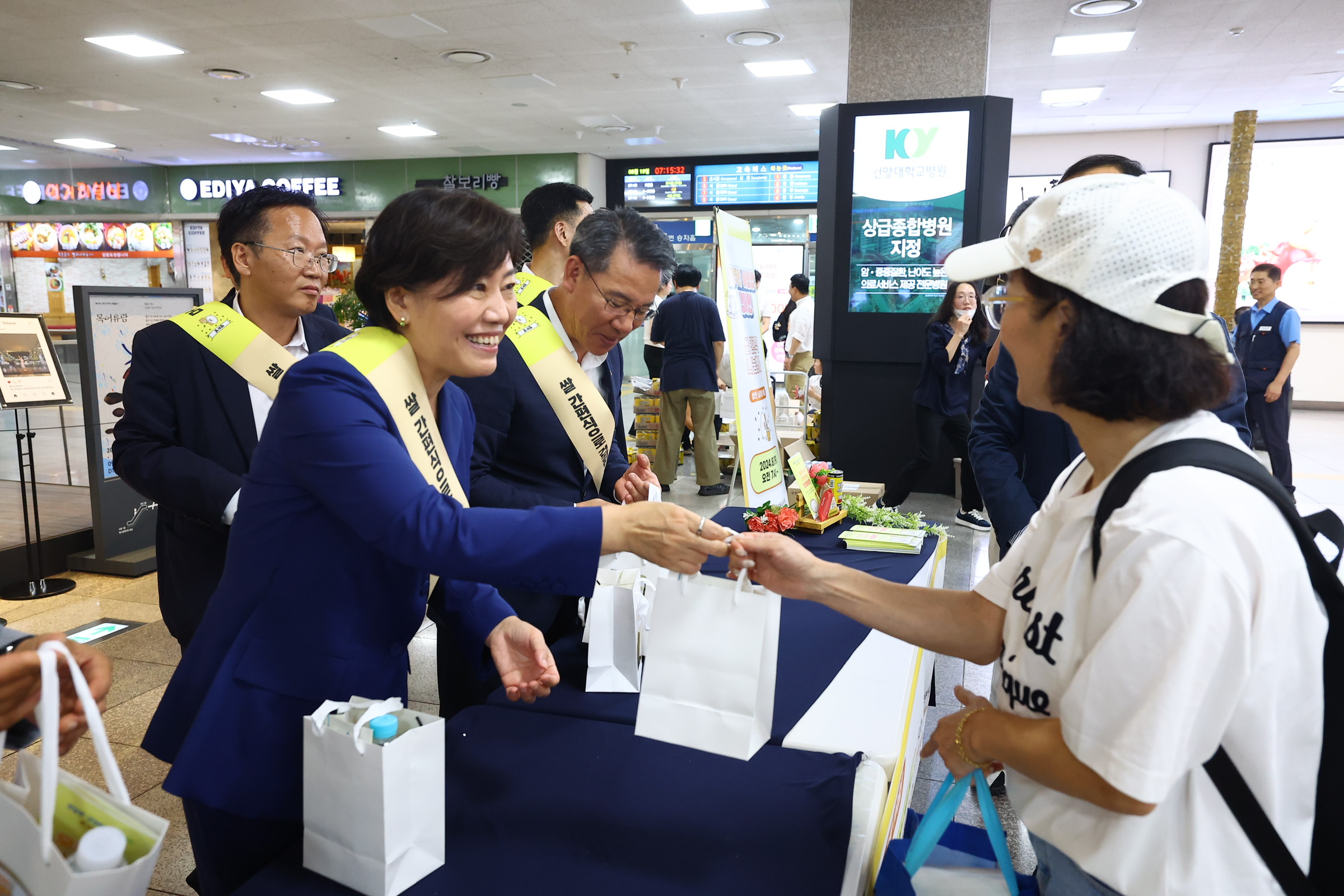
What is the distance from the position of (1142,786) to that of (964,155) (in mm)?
5418

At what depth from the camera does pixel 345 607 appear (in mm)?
1211

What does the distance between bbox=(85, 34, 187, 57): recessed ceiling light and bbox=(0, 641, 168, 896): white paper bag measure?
862cm

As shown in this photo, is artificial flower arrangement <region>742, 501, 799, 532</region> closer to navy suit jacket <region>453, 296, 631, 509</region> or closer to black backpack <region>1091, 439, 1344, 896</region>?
navy suit jacket <region>453, 296, 631, 509</region>

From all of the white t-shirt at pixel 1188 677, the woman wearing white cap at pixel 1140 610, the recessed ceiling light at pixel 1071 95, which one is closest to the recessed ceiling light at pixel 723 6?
the recessed ceiling light at pixel 1071 95

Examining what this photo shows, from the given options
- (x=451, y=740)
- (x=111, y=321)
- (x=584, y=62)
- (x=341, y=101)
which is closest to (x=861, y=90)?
(x=584, y=62)

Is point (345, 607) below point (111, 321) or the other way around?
below

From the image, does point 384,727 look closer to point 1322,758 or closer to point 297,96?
point 1322,758

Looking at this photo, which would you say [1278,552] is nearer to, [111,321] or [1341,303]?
[111,321]

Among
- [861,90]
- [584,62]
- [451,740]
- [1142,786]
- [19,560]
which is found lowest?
[19,560]

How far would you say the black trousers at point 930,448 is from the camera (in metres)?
5.74

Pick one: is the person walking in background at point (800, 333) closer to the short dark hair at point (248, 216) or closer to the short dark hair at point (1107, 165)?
the short dark hair at point (1107, 165)

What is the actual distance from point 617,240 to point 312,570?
1.18 m

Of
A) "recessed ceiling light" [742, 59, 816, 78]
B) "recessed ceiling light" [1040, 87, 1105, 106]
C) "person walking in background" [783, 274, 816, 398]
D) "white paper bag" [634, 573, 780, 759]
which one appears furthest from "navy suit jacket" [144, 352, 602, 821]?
"recessed ceiling light" [1040, 87, 1105, 106]

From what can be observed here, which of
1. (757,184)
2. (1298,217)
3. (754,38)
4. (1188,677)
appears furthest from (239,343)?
(1298,217)
